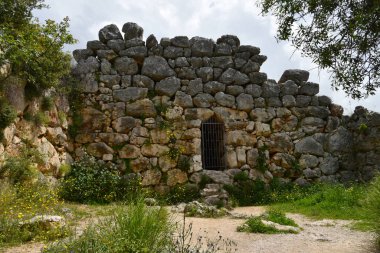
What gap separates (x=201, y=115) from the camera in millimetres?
9609

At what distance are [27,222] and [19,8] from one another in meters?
4.05

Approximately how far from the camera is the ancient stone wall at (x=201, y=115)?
9195 mm

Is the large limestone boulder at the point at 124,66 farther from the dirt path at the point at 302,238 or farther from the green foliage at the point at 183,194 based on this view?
the dirt path at the point at 302,238

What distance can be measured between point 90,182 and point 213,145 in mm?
3400

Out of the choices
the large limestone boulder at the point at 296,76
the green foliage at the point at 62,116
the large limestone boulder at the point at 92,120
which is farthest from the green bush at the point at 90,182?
the large limestone boulder at the point at 296,76

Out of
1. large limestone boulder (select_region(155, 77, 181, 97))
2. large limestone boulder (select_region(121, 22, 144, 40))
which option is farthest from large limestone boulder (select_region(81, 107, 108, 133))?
large limestone boulder (select_region(121, 22, 144, 40))

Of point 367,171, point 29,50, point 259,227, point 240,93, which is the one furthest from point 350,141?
point 29,50

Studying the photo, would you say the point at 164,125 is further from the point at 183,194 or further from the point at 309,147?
the point at 309,147

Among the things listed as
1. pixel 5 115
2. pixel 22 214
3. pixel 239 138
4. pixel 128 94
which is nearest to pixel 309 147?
pixel 239 138

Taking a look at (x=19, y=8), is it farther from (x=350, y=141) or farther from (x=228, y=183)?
(x=350, y=141)

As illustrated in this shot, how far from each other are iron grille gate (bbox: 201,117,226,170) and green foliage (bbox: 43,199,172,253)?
220 inches

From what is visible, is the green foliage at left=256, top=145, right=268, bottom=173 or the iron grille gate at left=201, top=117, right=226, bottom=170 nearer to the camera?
the green foliage at left=256, top=145, right=268, bottom=173

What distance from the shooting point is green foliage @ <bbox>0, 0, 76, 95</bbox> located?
634 cm

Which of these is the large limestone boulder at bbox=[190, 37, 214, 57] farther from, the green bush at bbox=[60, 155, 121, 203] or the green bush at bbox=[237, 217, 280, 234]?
the green bush at bbox=[237, 217, 280, 234]
